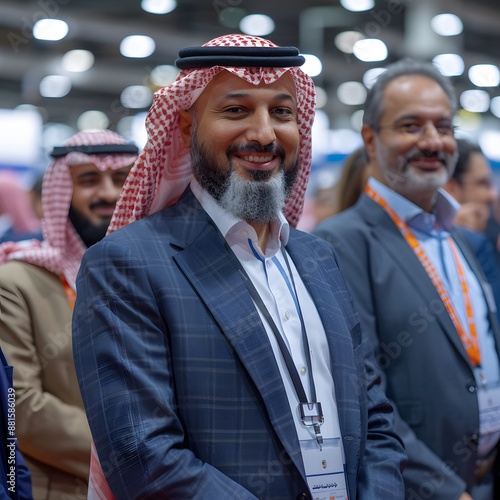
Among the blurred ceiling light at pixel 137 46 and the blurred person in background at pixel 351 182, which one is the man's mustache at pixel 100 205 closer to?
the blurred person in background at pixel 351 182

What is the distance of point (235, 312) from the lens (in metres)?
2.22

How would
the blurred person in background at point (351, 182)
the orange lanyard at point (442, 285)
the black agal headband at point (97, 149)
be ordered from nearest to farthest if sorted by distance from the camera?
the orange lanyard at point (442, 285)
the black agal headband at point (97, 149)
the blurred person in background at point (351, 182)

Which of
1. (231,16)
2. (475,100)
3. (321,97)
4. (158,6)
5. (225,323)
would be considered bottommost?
(225,323)

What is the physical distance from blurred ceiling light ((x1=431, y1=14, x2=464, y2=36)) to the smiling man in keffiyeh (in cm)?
1148

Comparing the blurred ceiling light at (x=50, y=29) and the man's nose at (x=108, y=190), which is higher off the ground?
the blurred ceiling light at (x=50, y=29)

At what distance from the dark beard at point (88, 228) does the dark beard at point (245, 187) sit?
4.19 feet

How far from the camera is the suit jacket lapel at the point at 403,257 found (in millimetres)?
3137

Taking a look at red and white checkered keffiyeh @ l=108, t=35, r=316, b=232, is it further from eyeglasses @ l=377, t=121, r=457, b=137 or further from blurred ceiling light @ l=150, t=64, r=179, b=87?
blurred ceiling light @ l=150, t=64, r=179, b=87

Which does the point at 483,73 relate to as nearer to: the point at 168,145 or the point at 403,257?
the point at 403,257

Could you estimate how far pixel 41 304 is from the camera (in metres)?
3.24

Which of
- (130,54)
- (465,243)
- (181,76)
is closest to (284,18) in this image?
(130,54)

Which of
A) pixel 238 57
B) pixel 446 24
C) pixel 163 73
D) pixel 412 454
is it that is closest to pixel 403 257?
pixel 412 454

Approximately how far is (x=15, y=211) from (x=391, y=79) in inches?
199

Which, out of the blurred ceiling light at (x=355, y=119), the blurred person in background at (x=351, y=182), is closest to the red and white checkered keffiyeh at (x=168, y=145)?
the blurred person in background at (x=351, y=182)
